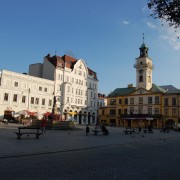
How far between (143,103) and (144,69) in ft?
34.4

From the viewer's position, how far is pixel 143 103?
8188 cm

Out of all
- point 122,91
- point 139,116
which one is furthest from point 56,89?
point 139,116

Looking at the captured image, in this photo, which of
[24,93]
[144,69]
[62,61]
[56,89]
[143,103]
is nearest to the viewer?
[24,93]

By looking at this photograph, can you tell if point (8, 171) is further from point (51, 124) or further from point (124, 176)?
point (51, 124)

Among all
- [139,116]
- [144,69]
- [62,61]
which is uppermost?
[62,61]

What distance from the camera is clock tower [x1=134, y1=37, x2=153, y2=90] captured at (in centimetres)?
8296

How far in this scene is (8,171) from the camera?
893 centimetres

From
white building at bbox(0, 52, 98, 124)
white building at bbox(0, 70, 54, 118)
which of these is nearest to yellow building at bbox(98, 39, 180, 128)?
white building at bbox(0, 52, 98, 124)

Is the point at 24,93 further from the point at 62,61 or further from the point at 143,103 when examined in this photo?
the point at 143,103

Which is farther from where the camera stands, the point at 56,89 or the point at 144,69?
the point at 144,69

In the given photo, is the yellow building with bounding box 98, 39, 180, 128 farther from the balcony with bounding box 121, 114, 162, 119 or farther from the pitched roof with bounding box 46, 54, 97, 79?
the pitched roof with bounding box 46, 54, 97, 79

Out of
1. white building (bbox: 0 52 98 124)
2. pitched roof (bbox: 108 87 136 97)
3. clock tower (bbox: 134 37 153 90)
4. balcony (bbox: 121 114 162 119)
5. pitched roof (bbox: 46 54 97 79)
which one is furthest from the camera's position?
pitched roof (bbox: 108 87 136 97)

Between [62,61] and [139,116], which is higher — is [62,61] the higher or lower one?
A: the higher one

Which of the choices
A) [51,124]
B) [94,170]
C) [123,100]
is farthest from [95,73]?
[94,170]
